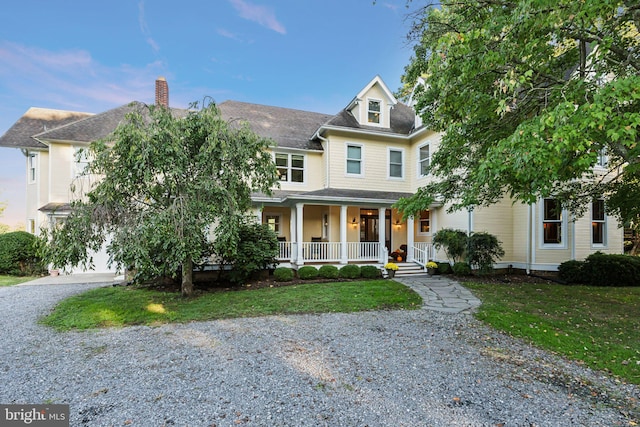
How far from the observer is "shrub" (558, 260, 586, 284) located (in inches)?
423

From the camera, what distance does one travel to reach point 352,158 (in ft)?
46.0

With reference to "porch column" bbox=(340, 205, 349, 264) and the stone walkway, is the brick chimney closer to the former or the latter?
"porch column" bbox=(340, 205, 349, 264)

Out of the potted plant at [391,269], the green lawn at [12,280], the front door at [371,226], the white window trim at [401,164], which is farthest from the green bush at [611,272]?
the green lawn at [12,280]

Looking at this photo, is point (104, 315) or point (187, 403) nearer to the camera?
point (187, 403)

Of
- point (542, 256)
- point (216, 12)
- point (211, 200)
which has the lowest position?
point (542, 256)

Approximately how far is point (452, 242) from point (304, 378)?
9634mm

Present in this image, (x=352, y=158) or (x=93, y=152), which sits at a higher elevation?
(x=352, y=158)

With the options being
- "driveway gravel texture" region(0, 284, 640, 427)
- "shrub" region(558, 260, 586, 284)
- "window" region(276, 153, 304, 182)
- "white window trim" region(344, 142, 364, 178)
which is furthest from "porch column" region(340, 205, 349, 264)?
"shrub" region(558, 260, 586, 284)

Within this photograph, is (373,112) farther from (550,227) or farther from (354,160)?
(550,227)

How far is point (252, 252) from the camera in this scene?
9.96 metres

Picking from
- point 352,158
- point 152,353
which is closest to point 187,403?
point 152,353

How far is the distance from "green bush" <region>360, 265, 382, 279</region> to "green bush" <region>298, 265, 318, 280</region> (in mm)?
1859

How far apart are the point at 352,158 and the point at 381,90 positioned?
368cm

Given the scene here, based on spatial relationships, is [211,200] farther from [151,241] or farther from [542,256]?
[542,256]
